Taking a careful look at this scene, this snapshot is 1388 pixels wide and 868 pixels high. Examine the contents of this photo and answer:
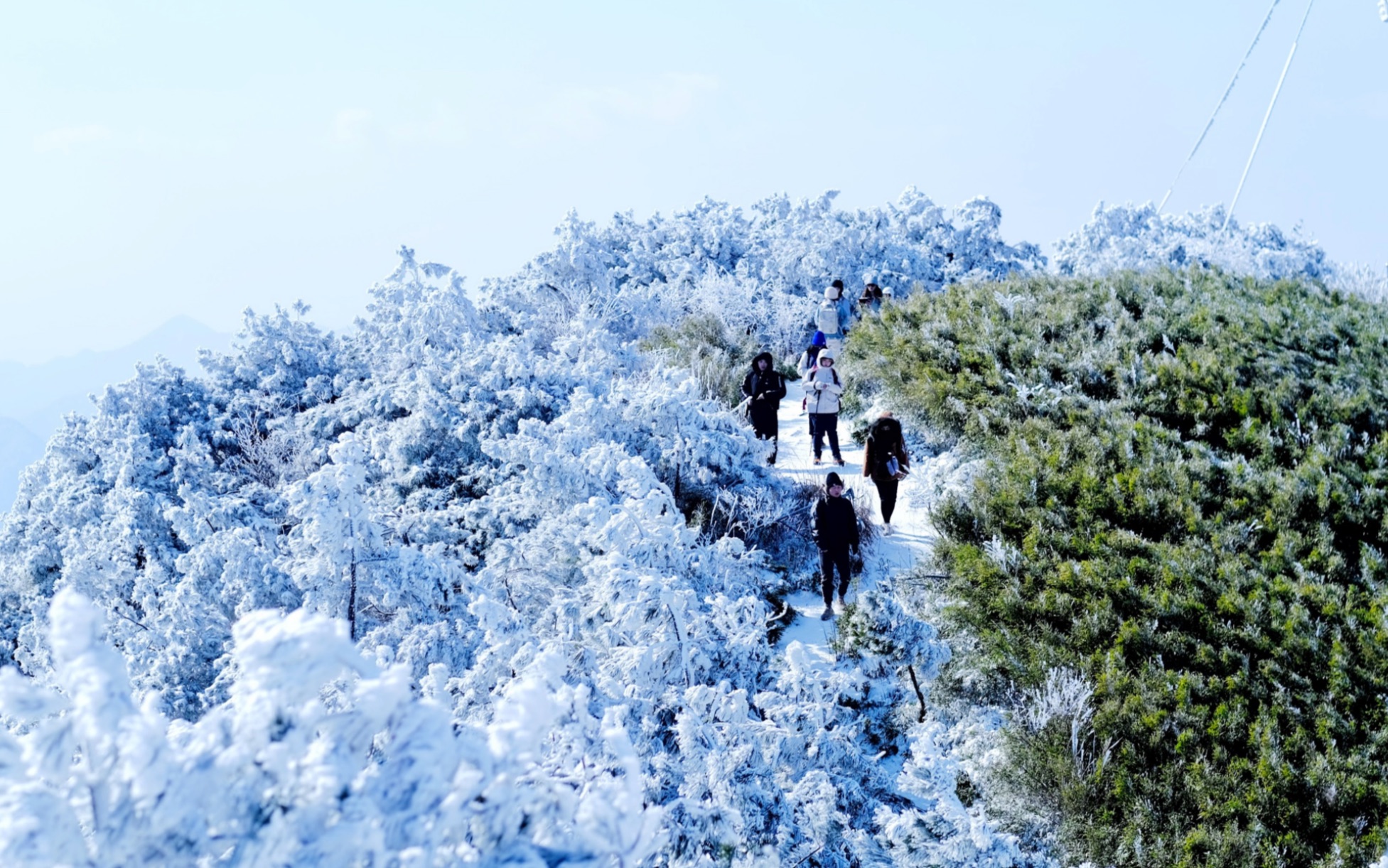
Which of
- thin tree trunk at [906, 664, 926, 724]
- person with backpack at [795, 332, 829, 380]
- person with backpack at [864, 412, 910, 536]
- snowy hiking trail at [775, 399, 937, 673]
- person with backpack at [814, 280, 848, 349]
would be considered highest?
person with backpack at [814, 280, 848, 349]

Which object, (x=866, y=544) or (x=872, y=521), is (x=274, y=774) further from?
(x=872, y=521)

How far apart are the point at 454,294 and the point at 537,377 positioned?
15.6 ft

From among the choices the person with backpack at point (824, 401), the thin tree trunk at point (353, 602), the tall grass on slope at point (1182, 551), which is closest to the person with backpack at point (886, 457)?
the tall grass on slope at point (1182, 551)

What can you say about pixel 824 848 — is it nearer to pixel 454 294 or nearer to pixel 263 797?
pixel 263 797

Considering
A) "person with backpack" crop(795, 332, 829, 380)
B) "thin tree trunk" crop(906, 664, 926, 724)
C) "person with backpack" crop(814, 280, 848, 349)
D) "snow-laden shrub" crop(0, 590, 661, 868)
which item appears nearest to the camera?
"snow-laden shrub" crop(0, 590, 661, 868)

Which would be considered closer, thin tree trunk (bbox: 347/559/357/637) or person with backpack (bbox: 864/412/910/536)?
thin tree trunk (bbox: 347/559/357/637)

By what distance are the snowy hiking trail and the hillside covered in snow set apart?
0.16 m

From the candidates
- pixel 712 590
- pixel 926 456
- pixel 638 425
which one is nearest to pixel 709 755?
pixel 712 590

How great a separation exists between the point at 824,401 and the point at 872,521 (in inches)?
66.6

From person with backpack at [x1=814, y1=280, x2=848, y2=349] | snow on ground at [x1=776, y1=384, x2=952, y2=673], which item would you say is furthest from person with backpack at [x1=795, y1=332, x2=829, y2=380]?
snow on ground at [x1=776, y1=384, x2=952, y2=673]

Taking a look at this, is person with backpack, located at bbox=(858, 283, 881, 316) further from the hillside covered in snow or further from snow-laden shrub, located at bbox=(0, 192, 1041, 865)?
the hillside covered in snow

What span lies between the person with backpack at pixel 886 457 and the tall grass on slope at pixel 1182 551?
0.63m

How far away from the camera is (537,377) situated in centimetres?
1107

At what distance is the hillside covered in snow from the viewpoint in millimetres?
2201
